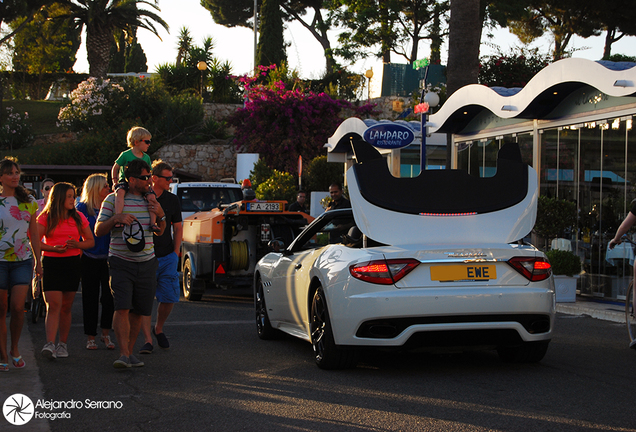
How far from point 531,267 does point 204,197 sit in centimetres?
1169

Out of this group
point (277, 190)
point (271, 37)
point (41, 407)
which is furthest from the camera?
point (271, 37)

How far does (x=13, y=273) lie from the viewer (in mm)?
6855

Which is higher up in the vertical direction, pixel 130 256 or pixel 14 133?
pixel 14 133

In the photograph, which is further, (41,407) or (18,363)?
(18,363)

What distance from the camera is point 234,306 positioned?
40.2 feet

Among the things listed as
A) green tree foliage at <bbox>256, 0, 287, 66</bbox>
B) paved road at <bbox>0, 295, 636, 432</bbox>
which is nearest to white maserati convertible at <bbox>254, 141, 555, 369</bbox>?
paved road at <bbox>0, 295, 636, 432</bbox>

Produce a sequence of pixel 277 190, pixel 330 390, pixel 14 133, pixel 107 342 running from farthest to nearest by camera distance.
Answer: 1. pixel 14 133
2. pixel 277 190
3. pixel 107 342
4. pixel 330 390

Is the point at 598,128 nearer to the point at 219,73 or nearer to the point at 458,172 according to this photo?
the point at 458,172

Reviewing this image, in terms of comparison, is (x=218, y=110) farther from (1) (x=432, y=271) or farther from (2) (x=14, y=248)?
(1) (x=432, y=271)

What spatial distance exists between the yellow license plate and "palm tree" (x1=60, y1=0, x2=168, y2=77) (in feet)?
135

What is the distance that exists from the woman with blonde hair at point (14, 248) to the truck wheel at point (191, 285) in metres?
5.61

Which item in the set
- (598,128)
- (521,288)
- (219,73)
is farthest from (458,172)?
(219,73)

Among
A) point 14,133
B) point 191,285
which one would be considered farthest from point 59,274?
point 14,133

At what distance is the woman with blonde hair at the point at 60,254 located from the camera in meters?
7.46
